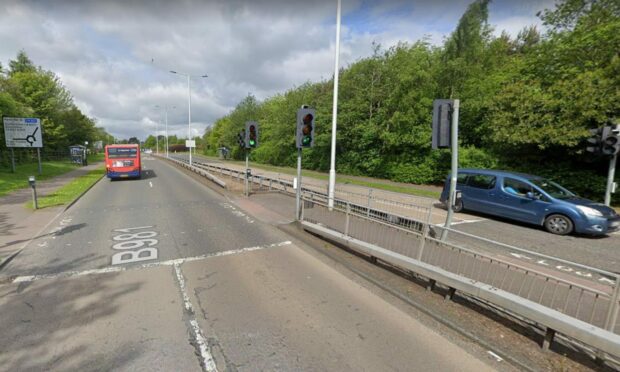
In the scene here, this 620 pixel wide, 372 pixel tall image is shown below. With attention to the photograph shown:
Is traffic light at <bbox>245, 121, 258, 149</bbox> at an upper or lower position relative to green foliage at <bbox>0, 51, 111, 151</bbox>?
lower

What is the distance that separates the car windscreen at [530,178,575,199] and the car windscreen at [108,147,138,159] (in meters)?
22.5

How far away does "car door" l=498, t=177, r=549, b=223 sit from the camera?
8.69 meters

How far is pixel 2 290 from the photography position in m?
4.32

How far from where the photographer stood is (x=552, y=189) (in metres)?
9.04

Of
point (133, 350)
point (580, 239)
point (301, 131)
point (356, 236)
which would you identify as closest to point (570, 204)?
point (580, 239)

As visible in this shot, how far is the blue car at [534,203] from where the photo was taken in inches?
310

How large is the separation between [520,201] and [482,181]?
160 centimetres

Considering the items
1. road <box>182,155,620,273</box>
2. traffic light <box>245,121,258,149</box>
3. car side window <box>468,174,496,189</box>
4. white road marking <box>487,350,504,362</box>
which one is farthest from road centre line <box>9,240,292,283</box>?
car side window <box>468,174,496,189</box>

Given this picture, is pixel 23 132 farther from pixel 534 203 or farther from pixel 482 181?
pixel 534 203

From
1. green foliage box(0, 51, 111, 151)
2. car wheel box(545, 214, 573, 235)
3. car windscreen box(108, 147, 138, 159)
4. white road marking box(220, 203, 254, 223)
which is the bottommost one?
white road marking box(220, 203, 254, 223)

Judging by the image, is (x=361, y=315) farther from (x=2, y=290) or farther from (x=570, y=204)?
(x=570, y=204)

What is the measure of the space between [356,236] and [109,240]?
230 inches

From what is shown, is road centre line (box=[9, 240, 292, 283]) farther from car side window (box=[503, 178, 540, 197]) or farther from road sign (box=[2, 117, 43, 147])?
road sign (box=[2, 117, 43, 147])

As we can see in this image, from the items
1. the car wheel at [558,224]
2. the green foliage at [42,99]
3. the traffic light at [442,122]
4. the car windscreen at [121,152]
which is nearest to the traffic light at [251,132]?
the traffic light at [442,122]
